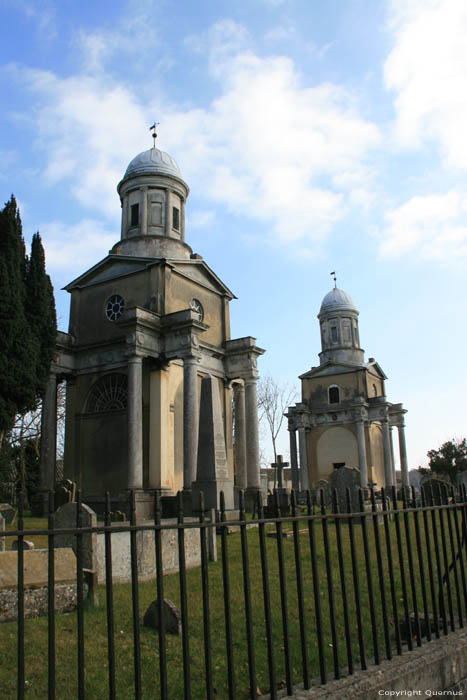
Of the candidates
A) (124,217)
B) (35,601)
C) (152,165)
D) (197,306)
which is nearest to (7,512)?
(35,601)

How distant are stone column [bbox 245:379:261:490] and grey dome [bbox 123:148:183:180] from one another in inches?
425

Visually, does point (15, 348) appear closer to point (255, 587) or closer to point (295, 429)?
point (255, 587)

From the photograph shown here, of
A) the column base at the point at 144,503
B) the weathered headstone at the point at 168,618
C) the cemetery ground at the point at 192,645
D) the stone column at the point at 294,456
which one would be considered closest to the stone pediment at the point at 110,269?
the column base at the point at 144,503

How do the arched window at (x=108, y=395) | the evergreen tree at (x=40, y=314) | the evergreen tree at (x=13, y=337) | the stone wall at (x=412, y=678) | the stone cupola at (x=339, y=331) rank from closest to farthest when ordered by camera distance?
the stone wall at (x=412, y=678), the evergreen tree at (x=13, y=337), the evergreen tree at (x=40, y=314), the arched window at (x=108, y=395), the stone cupola at (x=339, y=331)

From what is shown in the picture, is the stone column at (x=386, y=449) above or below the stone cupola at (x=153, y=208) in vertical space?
below

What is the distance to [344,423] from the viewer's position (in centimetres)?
3800

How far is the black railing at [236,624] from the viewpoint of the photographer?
2.84 meters

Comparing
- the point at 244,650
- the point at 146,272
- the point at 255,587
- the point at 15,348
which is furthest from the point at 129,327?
the point at 244,650

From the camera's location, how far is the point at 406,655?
13.5 feet

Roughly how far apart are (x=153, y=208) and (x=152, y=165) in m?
2.15

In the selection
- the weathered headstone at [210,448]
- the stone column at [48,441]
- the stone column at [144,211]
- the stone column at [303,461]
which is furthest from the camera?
the stone column at [303,461]

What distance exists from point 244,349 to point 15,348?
10.5 m

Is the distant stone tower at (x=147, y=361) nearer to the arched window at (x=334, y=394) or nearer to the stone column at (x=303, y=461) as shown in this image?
the stone column at (x=303, y=461)

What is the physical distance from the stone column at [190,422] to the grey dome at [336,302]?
2519cm
